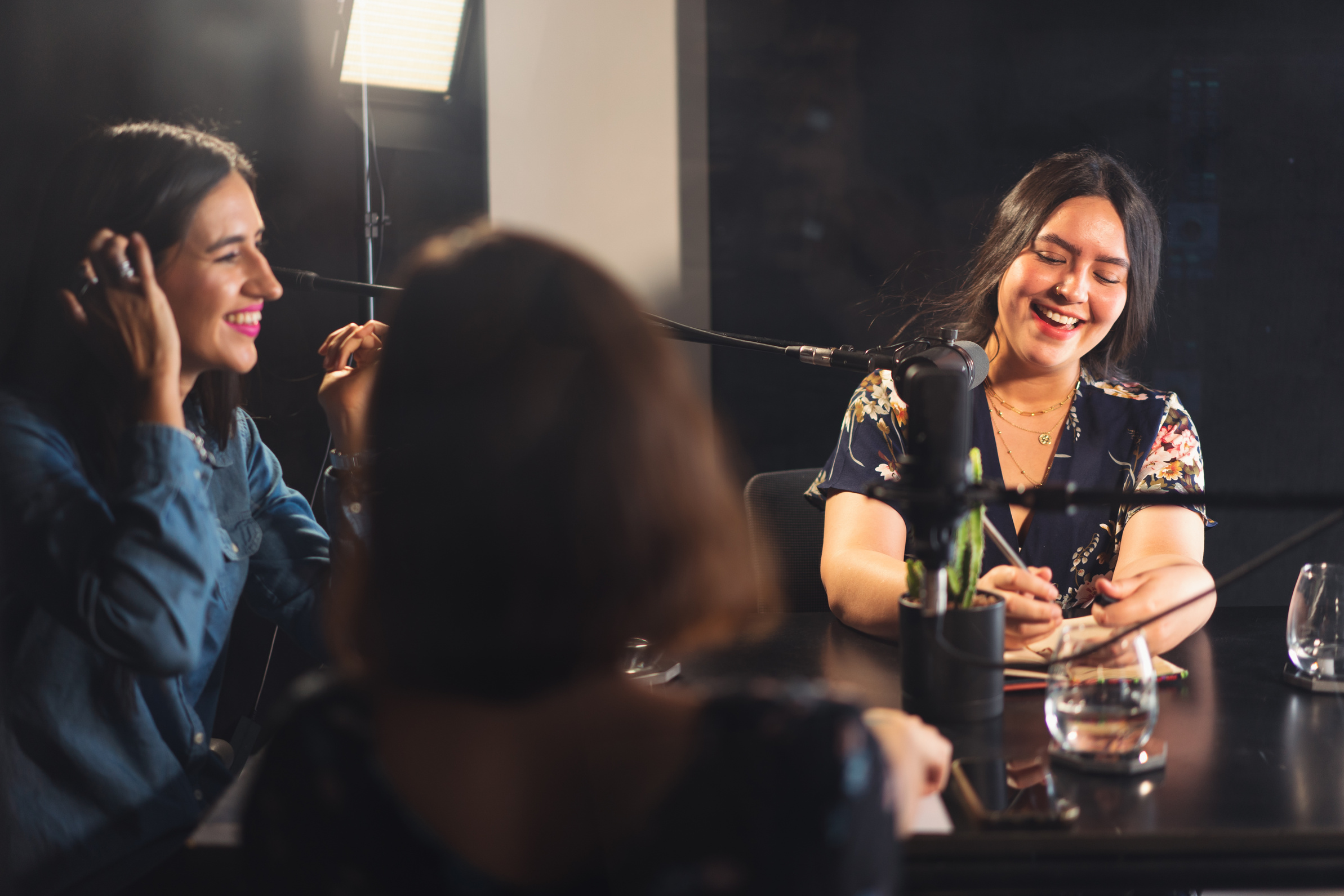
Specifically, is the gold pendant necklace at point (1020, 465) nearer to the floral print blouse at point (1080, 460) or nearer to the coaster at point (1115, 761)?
the floral print blouse at point (1080, 460)

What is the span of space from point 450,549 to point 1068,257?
4.97ft

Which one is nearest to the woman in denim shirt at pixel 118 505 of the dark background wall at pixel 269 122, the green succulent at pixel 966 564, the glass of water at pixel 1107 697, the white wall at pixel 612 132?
the dark background wall at pixel 269 122

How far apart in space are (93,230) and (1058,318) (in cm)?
151

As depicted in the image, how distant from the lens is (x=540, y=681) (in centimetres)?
57

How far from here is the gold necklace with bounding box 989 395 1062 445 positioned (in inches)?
70.5

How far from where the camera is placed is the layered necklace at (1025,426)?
176 cm

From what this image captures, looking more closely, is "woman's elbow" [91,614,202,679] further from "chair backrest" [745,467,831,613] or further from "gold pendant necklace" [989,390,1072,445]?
"gold pendant necklace" [989,390,1072,445]

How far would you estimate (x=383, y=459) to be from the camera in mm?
579

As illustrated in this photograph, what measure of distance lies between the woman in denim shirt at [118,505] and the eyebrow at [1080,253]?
1.32 meters

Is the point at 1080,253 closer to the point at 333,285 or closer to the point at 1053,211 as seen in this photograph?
the point at 1053,211

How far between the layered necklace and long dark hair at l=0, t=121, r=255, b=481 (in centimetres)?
133

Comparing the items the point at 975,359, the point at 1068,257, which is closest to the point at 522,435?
the point at 975,359

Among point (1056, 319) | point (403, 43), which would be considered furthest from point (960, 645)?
point (403, 43)

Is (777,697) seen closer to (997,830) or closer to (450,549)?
(450,549)
